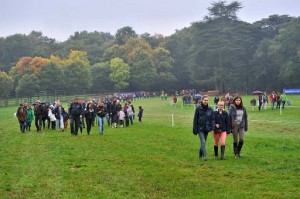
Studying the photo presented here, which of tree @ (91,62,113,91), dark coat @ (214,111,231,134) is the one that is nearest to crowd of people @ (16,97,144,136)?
dark coat @ (214,111,231,134)

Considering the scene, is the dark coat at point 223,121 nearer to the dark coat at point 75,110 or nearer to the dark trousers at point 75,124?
the dark coat at point 75,110

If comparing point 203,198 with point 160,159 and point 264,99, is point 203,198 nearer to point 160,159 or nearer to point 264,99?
point 160,159

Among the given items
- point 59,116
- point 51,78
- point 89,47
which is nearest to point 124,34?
point 89,47

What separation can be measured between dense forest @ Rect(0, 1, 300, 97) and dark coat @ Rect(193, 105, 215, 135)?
64687 mm

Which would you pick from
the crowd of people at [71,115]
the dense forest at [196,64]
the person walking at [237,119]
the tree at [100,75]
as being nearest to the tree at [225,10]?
the dense forest at [196,64]

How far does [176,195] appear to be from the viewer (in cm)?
869

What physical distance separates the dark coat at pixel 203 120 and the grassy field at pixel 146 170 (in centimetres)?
94

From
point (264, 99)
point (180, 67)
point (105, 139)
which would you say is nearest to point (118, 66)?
point (180, 67)

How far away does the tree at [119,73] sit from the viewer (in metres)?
90.1

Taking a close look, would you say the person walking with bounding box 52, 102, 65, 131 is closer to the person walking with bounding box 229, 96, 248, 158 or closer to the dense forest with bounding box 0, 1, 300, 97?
the person walking with bounding box 229, 96, 248, 158

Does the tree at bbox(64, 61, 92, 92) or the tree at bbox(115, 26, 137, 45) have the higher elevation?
the tree at bbox(115, 26, 137, 45)

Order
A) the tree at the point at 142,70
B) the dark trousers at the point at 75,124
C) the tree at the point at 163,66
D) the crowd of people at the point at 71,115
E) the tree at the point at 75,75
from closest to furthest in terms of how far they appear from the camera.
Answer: the dark trousers at the point at 75,124 < the crowd of people at the point at 71,115 < the tree at the point at 75,75 < the tree at the point at 142,70 < the tree at the point at 163,66

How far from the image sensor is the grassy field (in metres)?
9.02

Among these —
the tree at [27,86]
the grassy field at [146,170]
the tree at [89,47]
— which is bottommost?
the grassy field at [146,170]
